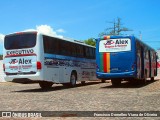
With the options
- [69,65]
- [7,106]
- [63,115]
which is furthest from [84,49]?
[63,115]

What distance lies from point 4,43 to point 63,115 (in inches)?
430

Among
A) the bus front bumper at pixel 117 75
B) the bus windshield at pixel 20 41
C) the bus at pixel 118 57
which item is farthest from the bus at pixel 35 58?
the bus front bumper at pixel 117 75

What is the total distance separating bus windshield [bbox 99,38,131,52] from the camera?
66.4 feet

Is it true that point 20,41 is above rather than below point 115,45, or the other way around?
above

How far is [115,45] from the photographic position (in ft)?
67.2

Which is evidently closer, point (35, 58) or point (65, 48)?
point (35, 58)

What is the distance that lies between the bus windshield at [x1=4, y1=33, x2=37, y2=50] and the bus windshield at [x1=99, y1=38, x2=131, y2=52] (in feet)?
13.9

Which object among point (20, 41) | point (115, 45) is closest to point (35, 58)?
point (20, 41)

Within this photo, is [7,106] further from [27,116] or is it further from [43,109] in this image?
[27,116]

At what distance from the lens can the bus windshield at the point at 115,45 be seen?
20.2 m

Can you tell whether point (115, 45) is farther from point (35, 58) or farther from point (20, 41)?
point (20, 41)

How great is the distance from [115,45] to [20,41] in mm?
5321

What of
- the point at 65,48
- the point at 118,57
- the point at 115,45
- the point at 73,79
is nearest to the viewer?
the point at 118,57

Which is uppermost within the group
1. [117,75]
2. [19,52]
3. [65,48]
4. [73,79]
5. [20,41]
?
[20,41]
